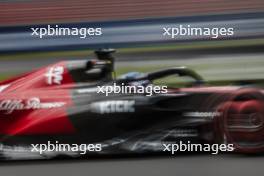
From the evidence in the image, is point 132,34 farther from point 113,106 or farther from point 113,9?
point 113,106

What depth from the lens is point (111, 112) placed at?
5117mm

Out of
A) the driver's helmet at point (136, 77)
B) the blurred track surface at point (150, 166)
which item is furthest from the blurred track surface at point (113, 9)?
the blurred track surface at point (150, 166)

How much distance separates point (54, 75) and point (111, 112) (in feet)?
1.78

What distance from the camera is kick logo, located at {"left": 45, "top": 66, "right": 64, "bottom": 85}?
509 cm

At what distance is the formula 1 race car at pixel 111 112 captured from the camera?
5102mm

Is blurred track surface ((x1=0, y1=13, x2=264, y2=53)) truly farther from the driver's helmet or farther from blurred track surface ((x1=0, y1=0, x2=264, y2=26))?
the driver's helmet

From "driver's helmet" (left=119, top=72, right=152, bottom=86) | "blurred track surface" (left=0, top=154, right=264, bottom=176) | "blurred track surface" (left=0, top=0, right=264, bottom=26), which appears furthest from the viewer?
"driver's helmet" (left=119, top=72, right=152, bottom=86)

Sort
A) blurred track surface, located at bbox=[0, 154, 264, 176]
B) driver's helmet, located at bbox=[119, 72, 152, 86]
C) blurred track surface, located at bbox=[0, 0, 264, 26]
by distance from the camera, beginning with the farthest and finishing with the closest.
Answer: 1. driver's helmet, located at bbox=[119, 72, 152, 86]
2. blurred track surface, located at bbox=[0, 0, 264, 26]
3. blurred track surface, located at bbox=[0, 154, 264, 176]

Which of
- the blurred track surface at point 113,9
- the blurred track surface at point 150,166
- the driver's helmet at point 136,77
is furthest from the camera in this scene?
the driver's helmet at point 136,77

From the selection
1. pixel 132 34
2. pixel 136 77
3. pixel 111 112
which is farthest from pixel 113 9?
pixel 111 112

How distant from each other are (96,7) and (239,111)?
1433 millimetres

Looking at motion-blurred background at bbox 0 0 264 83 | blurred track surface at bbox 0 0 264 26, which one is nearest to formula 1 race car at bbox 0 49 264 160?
motion-blurred background at bbox 0 0 264 83

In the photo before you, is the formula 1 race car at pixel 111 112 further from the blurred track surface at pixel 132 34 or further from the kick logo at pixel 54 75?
the blurred track surface at pixel 132 34

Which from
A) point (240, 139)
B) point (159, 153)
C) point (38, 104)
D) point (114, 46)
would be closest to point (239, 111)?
point (240, 139)
